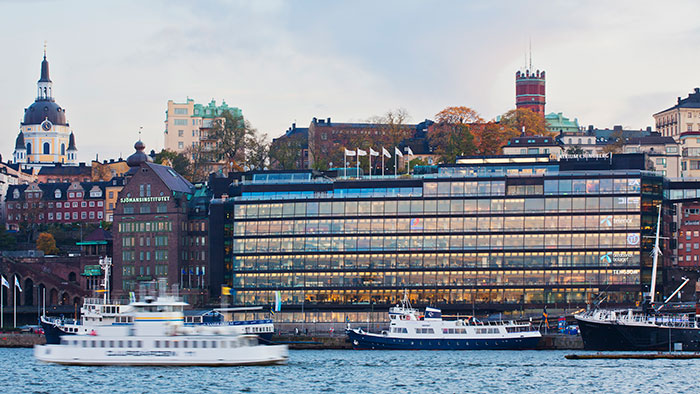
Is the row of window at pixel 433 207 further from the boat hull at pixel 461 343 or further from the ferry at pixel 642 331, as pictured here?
the ferry at pixel 642 331

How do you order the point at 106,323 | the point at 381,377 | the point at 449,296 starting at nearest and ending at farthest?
the point at 381,377 < the point at 106,323 < the point at 449,296

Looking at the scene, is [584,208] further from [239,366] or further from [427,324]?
[239,366]

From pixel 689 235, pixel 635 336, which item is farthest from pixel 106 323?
pixel 689 235

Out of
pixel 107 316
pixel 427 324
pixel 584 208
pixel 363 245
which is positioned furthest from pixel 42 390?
pixel 584 208

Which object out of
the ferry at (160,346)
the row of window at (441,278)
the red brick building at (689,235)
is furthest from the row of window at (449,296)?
the ferry at (160,346)

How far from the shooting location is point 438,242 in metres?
166

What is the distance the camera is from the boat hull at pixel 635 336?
424 ft

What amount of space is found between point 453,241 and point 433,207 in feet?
17.3

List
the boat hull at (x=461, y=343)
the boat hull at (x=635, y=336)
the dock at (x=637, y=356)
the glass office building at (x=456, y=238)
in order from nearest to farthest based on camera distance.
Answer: the dock at (x=637, y=356) < the boat hull at (x=635, y=336) < the boat hull at (x=461, y=343) < the glass office building at (x=456, y=238)

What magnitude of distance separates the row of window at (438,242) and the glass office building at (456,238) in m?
0.14

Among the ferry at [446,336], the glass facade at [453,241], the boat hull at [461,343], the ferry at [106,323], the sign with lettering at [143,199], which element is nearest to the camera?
the ferry at [106,323]

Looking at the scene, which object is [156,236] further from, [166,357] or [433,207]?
[166,357]

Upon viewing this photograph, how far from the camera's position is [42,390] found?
98000 mm

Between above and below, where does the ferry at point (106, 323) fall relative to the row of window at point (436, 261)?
below
